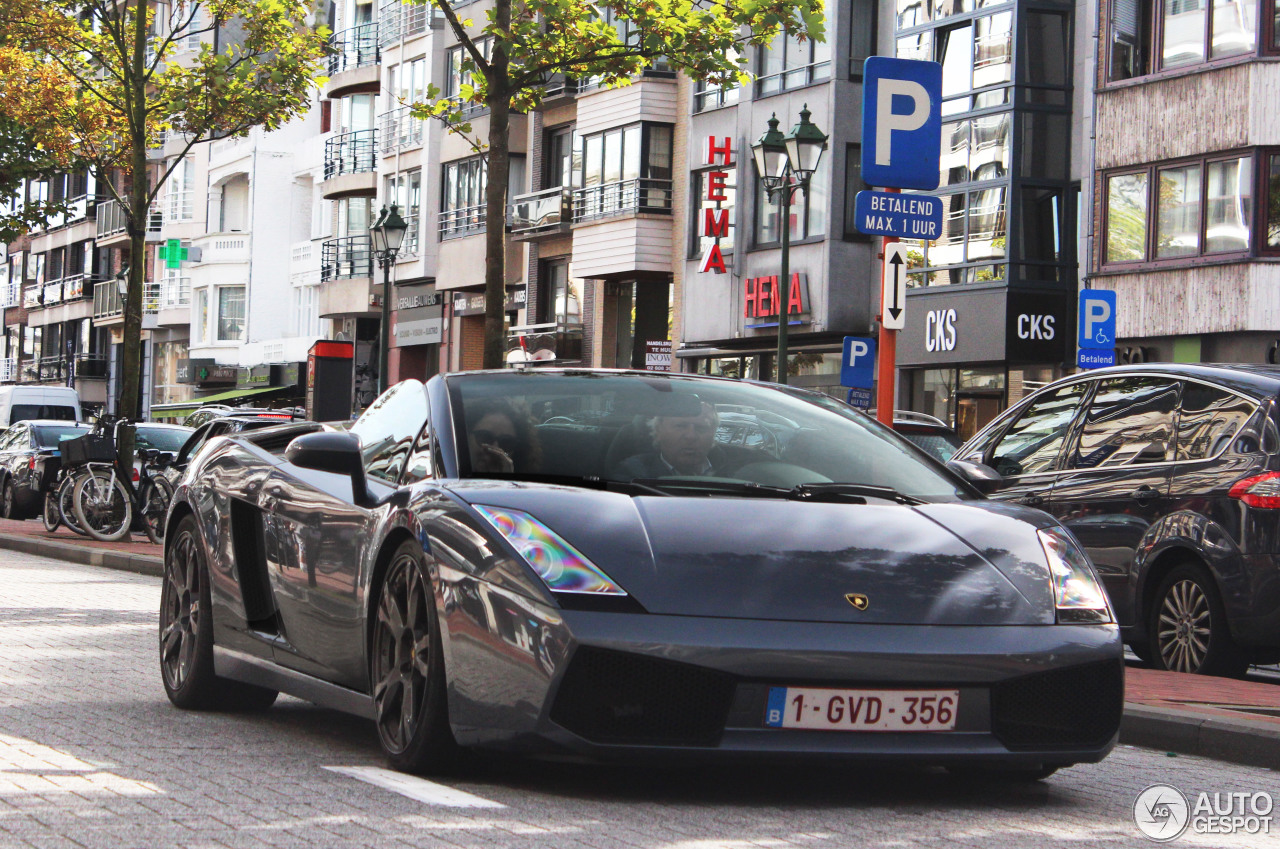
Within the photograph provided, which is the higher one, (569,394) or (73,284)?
(73,284)

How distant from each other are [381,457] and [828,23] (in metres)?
35.3

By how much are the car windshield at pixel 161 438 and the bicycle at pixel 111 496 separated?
17.9 feet

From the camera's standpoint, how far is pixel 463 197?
55.2 m

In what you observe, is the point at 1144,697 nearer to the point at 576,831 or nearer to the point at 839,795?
the point at 839,795

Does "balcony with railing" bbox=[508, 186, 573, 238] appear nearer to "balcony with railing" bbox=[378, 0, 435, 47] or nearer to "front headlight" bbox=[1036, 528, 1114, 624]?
"balcony with railing" bbox=[378, 0, 435, 47]

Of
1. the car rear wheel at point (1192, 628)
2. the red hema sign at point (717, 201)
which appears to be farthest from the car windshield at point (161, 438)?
the car rear wheel at point (1192, 628)

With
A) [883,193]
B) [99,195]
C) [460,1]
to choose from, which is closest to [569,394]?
[883,193]

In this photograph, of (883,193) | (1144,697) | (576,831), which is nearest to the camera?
(576,831)

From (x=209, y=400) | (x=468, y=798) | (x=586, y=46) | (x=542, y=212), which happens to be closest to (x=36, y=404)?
(x=542, y=212)

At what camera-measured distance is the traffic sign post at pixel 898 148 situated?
501 inches

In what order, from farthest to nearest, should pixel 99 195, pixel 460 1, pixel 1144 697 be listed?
1. pixel 99 195
2. pixel 460 1
3. pixel 1144 697

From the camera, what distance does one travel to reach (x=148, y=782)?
6039mm

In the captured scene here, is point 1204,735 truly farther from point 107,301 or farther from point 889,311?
point 107,301

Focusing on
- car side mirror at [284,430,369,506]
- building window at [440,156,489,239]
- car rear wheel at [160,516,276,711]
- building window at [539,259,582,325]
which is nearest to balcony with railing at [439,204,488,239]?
building window at [440,156,489,239]
